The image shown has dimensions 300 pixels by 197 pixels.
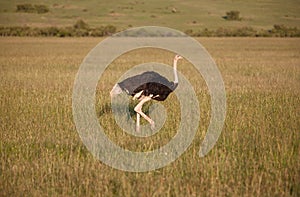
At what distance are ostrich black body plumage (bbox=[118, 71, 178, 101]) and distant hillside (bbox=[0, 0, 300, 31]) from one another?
59526 mm

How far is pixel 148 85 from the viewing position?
330 inches

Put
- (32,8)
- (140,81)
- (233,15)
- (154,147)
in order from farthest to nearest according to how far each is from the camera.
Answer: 1. (32,8)
2. (233,15)
3. (140,81)
4. (154,147)

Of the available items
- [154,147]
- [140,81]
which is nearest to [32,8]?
[140,81]

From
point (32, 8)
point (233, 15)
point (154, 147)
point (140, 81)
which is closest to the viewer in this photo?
point (154, 147)

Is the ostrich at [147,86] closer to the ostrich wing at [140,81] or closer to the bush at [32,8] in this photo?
the ostrich wing at [140,81]

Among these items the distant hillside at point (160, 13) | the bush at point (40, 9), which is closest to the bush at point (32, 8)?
the bush at point (40, 9)

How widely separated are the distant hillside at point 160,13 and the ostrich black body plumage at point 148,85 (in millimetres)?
59526

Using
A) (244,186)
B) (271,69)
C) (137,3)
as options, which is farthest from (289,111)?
(137,3)

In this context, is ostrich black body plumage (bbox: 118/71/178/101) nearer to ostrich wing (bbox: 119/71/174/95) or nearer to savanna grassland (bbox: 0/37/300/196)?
ostrich wing (bbox: 119/71/174/95)

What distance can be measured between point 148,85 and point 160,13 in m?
76.1

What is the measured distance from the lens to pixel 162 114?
9945 mm

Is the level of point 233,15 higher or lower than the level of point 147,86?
lower

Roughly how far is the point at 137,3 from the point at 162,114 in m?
84.5

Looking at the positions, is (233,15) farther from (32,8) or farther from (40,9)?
(32,8)
